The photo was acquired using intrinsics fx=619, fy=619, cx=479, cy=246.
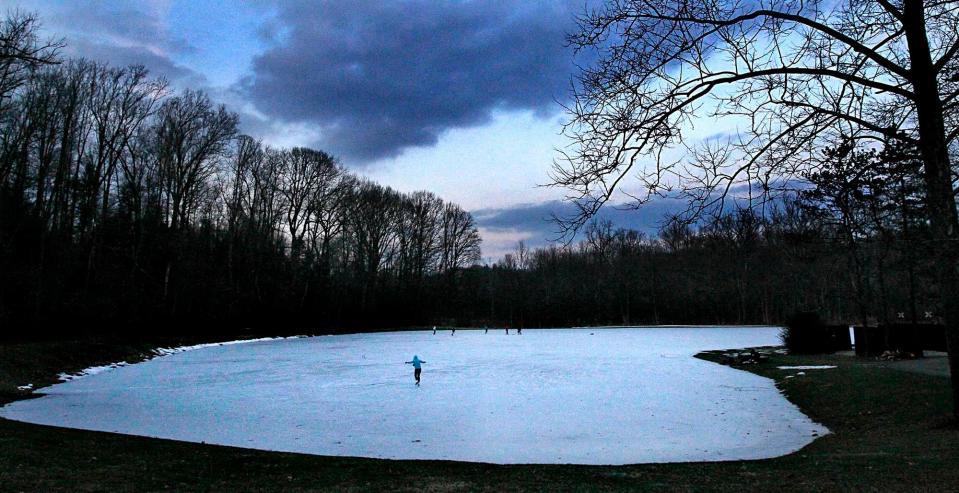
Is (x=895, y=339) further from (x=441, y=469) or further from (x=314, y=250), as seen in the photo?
(x=314, y=250)

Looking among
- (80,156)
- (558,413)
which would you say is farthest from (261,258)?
(558,413)

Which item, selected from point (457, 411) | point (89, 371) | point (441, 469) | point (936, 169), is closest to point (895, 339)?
point (457, 411)

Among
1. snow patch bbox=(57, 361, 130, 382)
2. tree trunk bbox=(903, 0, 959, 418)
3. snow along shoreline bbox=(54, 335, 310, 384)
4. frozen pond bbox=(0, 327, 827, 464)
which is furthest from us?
snow along shoreline bbox=(54, 335, 310, 384)

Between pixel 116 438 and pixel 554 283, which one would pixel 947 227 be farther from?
pixel 554 283

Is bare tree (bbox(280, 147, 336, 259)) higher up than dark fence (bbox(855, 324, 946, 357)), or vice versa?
bare tree (bbox(280, 147, 336, 259))

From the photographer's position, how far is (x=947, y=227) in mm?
6977

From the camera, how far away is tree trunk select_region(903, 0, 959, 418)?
271 inches

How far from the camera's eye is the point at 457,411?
13.2 meters

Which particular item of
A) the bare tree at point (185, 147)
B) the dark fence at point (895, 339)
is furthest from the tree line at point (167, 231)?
the dark fence at point (895, 339)

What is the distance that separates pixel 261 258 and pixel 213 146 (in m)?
13.6

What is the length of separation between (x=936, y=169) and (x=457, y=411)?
9.42m

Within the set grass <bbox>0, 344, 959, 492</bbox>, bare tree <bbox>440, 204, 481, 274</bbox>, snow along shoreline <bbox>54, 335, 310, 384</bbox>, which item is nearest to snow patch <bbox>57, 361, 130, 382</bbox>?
snow along shoreline <bbox>54, 335, 310, 384</bbox>

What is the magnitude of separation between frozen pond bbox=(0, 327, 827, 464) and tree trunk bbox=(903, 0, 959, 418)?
3.10 metres

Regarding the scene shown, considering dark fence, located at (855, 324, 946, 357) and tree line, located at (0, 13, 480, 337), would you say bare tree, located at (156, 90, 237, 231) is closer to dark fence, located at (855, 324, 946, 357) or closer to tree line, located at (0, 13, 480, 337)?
tree line, located at (0, 13, 480, 337)
